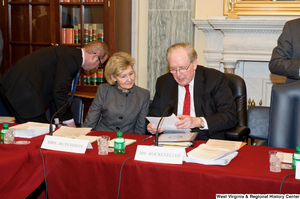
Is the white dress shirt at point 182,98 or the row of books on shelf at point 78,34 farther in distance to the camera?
the row of books on shelf at point 78,34

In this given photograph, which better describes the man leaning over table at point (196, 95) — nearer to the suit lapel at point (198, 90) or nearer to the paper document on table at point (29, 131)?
the suit lapel at point (198, 90)

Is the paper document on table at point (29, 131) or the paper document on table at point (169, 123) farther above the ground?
the paper document on table at point (169, 123)

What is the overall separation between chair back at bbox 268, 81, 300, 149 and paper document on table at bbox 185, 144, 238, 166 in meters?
0.29

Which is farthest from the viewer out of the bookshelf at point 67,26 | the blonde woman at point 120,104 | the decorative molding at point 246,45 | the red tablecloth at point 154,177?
the bookshelf at point 67,26

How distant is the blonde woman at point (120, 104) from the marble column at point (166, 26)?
5.61ft

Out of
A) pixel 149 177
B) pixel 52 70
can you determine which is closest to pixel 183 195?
pixel 149 177

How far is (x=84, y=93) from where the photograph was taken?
4.64 meters

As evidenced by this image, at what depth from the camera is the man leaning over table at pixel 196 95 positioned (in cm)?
246

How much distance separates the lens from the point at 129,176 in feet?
5.55

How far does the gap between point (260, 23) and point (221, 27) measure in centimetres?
46

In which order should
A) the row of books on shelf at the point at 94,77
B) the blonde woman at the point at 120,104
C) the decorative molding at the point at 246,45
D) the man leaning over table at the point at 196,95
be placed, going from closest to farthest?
the man leaning over table at the point at 196,95
the blonde woman at the point at 120,104
the decorative molding at the point at 246,45
the row of books on shelf at the point at 94,77

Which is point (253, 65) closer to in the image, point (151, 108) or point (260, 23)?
point (260, 23)

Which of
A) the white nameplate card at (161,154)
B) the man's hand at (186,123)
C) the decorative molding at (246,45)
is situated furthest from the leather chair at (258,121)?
the decorative molding at (246,45)

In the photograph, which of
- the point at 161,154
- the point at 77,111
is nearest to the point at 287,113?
the point at 161,154
